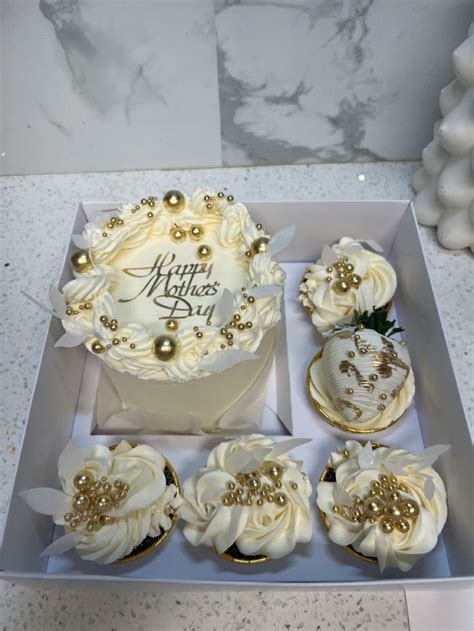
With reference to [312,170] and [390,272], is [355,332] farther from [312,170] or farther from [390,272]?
[312,170]

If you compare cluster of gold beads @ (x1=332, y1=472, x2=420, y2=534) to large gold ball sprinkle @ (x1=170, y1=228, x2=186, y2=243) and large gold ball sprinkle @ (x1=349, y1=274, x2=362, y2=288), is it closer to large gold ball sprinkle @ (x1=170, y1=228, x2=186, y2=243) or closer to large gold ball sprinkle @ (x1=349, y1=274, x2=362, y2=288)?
large gold ball sprinkle @ (x1=349, y1=274, x2=362, y2=288)

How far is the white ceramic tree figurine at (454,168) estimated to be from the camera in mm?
969

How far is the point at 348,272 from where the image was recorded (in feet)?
3.31

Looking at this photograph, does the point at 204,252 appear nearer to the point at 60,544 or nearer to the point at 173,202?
the point at 173,202

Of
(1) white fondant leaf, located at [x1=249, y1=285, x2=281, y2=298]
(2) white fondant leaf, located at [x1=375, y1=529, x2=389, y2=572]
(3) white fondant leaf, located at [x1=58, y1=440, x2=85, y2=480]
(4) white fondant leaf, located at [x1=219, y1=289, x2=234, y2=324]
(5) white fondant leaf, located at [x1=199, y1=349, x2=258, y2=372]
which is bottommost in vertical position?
(2) white fondant leaf, located at [x1=375, y1=529, x2=389, y2=572]

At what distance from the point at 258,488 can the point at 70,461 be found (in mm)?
273

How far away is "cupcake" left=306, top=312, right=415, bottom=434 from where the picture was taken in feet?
2.77

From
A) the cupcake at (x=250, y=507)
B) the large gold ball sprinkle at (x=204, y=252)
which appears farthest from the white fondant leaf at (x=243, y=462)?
the large gold ball sprinkle at (x=204, y=252)

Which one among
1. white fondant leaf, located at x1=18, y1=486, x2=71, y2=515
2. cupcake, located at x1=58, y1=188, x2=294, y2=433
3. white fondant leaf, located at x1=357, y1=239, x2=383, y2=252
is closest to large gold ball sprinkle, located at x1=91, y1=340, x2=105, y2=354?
cupcake, located at x1=58, y1=188, x2=294, y2=433

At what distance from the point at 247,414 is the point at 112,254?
1.21 ft

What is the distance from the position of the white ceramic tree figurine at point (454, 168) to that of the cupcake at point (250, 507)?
649mm

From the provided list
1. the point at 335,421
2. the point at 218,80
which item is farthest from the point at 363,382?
the point at 218,80

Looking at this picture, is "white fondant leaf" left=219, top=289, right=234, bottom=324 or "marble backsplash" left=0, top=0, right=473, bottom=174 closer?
"white fondant leaf" left=219, top=289, right=234, bottom=324

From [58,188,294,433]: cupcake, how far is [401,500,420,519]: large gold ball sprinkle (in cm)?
30
